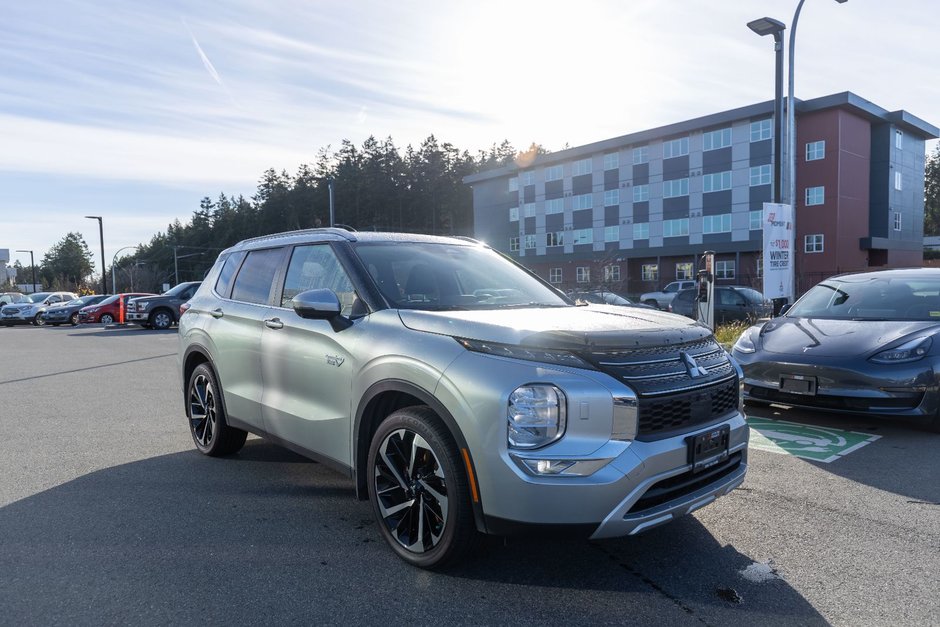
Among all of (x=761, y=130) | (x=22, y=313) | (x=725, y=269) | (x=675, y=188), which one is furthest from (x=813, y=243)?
(x=22, y=313)

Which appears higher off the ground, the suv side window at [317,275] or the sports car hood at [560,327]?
the suv side window at [317,275]

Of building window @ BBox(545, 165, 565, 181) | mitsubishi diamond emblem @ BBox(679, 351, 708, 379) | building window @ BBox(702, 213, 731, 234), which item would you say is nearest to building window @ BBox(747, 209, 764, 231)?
building window @ BBox(702, 213, 731, 234)

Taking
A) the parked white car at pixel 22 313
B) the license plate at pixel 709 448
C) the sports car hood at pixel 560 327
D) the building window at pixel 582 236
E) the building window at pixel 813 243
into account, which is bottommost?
the parked white car at pixel 22 313

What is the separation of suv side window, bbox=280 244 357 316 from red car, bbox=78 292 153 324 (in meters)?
28.4

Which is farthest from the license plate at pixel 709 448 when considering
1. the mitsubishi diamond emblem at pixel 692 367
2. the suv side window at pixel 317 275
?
the suv side window at pixel 317 275

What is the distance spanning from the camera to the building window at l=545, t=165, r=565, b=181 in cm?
5634

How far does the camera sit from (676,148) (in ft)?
157

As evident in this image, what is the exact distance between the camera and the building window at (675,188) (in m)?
47.5

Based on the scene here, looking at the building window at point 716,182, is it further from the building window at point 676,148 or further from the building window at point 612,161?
the building window at point 612,161

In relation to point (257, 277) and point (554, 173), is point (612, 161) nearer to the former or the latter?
point (554, 173)

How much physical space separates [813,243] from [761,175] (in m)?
5.39

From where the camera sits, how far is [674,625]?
2.86 meters

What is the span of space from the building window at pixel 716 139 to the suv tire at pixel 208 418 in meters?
45.1

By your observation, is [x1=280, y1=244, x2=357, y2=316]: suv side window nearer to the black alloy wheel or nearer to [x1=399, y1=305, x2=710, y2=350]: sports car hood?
[x1=399, y1=305, x2=710, y2=350]: sports car hood
